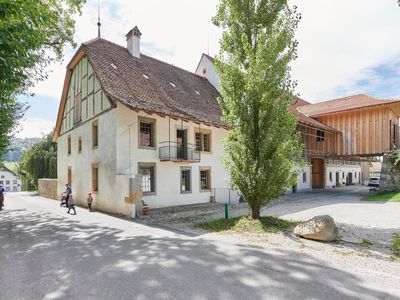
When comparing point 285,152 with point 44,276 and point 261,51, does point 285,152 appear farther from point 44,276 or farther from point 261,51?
point 44,276

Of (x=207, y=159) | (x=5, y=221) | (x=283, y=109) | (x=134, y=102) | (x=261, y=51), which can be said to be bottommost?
(x=5, y=221)

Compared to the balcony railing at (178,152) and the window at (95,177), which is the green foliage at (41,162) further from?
the balcony railing at (178,152)

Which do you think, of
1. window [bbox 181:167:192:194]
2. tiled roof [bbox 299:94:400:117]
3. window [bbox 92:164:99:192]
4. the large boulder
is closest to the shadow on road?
the large boulder

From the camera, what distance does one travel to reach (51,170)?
116 feet

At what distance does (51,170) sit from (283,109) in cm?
3312

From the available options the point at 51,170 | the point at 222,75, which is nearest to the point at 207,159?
the point at 222,75

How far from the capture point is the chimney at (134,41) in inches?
838

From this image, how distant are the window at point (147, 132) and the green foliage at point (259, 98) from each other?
651cm

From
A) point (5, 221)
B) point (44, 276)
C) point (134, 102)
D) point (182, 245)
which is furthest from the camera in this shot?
point (134, 102)

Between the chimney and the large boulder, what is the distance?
58.1ft

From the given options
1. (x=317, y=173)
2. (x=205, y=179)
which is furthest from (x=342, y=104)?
(x=205, y=179)

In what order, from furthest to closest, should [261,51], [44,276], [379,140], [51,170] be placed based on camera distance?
[51,170], [379,140], [261,51], [44,276]

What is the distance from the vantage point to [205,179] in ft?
65.7

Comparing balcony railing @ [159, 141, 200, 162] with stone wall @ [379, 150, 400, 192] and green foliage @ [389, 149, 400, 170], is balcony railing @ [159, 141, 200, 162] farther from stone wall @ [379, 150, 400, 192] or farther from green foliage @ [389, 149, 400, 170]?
stone wall @ [379, 150, 400, 192]
